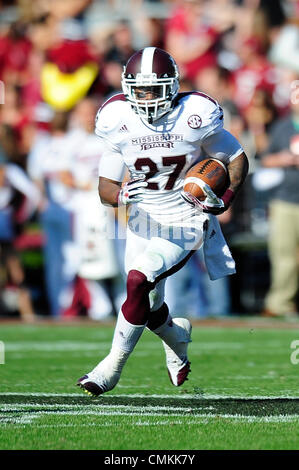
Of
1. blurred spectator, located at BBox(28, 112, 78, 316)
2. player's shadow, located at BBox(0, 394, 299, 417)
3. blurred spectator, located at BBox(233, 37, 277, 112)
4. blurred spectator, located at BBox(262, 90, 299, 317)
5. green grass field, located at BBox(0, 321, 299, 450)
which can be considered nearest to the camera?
green grass field, located at BBox(0, 321, 299, 450)

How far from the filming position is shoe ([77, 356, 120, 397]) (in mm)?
4746

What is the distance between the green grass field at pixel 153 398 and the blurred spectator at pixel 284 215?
0.99 m

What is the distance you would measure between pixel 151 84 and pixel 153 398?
1.51m

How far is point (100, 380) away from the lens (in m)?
4.77

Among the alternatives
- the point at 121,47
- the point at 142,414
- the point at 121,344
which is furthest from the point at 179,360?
the point at 121,47

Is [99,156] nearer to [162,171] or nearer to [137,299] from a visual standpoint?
[162,171]

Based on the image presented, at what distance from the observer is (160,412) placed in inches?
180

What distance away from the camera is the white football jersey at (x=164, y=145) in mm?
5074

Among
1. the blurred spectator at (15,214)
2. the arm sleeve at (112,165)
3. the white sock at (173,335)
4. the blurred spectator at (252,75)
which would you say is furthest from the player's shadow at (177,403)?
the blurred spectator at (252,75)

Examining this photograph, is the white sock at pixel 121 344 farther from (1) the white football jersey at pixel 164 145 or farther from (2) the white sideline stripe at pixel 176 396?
(1) the white football jersey at pixel 164 145

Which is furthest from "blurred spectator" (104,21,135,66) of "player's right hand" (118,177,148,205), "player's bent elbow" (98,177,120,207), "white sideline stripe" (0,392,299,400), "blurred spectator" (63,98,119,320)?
"white sideline stripe" (0,392,299,400)

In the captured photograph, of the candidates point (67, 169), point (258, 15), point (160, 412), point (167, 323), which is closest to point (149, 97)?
point (167, 323)

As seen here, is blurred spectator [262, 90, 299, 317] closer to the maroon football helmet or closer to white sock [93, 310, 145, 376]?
the maroon football helmet

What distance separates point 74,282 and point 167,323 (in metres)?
4.63
